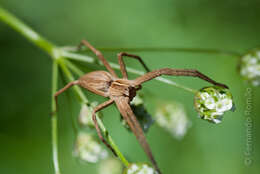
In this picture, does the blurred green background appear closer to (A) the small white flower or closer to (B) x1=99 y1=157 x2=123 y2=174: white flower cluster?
(B) x1=99 y1=157 x2=123 y2=174: white flower cluster

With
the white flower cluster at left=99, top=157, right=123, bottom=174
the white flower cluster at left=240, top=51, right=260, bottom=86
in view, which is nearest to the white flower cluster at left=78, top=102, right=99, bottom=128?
the white flower cluster at left=99, top=157, right=123, bottom=174

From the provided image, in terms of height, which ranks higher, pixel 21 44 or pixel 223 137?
pixel 21 44

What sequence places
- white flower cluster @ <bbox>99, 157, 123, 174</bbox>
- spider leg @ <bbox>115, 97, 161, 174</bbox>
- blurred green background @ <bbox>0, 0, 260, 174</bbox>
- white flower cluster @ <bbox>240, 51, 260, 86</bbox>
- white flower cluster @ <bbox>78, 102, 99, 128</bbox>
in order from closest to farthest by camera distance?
1. spider leg @ <bbox>115, 97, 161, 174</bbox>
2. white flower cluster @ <bbox>78, 102, 99, 128</bbox>
3. white flower cluster @ <bbox>240, 51, 260, 86</bbox>
4. white flower cluster @ <bbox>99, 157, 123, 174</bbox>
5. blurred green background @ <bbox>0, 0, 260, 174</bbox>

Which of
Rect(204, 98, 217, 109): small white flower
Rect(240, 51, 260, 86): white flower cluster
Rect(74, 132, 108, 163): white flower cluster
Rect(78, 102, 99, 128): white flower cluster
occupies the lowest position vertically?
Rect(74, 132, 108, 163): white flower cluster

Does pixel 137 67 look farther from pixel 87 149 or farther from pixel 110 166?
pixel 87 149

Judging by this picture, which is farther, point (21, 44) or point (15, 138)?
point (21, 44)

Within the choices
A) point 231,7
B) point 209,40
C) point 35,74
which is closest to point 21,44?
point 35,74

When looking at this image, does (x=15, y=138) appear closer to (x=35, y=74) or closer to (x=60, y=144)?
(x=60, y=144)

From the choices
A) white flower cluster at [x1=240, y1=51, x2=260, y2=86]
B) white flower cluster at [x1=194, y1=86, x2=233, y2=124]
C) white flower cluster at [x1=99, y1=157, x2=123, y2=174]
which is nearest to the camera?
white flower cluster at [x1=194, y1=86, x2=233, y2=124]
